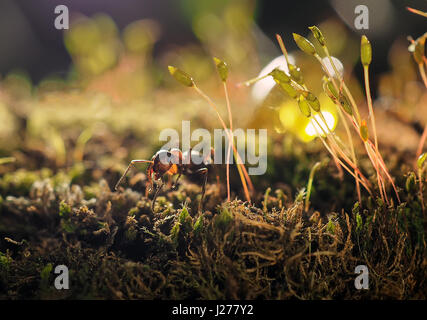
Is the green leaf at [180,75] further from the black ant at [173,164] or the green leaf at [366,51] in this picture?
the green leaf at [366,51]

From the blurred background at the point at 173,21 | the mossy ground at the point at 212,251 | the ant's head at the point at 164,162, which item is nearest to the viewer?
A: the mossy ground at the point at 212,251

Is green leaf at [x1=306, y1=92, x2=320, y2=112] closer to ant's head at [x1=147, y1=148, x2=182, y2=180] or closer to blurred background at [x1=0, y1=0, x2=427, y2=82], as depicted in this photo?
ant's head at [x1=147, y1=148, x2=182, y2=180]

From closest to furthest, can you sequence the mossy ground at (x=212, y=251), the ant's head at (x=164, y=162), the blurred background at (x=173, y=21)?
the mossy ground at (x=212, y=251) < the ant's head at (x=164, y=162) < the blurred background at (x=173, y=21)

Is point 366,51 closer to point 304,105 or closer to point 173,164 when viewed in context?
point 304,105

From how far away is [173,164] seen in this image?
0.99 metres

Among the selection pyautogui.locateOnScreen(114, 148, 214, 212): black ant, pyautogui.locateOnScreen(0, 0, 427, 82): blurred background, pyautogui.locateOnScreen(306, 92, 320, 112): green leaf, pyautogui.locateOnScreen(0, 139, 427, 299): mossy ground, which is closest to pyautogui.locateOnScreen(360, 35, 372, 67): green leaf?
pyautogui.locateOnScreen(306, 92, 320, 112): green leaf

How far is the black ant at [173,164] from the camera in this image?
0.95 metres

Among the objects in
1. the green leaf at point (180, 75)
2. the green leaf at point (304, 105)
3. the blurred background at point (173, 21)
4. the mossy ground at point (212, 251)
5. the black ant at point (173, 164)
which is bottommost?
the mossy ground at point (212, 251)

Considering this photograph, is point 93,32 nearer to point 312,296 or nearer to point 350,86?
point 350,86

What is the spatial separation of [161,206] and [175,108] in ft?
3.43

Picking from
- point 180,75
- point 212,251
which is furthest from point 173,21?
point 212,251

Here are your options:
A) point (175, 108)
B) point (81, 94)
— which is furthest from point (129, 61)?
point (175, 108)

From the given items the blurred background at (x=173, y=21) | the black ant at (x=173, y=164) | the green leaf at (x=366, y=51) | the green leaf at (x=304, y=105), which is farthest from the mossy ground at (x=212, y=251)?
the blurred background at (x=173, y=21)

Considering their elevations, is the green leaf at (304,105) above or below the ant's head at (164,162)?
above
